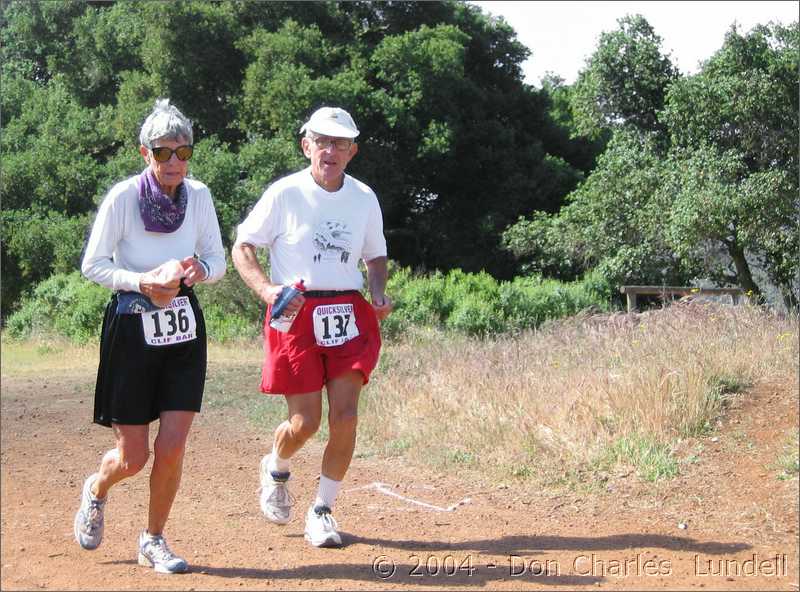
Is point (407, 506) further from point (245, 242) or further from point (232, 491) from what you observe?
point (245, 242)

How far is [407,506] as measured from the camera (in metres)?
6.54

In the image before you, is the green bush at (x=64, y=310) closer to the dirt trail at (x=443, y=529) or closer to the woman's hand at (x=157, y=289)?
the dirt trail at (x=443, y=529)

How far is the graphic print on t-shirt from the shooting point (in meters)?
5.43

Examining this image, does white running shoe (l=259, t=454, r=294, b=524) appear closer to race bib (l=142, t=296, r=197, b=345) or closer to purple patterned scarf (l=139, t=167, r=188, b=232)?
race bib (l=142, t=296, r=197, b=345)

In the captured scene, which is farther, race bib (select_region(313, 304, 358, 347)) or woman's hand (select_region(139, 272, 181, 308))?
race bib (select_region(313, 304, 358, 347))

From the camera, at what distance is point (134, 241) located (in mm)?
4840

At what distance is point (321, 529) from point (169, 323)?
4.80 feet

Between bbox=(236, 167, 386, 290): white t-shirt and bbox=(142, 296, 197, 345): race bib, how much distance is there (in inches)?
31.9

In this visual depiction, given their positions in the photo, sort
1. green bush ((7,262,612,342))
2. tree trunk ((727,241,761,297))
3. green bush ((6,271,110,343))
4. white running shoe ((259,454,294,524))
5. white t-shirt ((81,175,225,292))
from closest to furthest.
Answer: white t-shirt ((81,175,225,292)) → white running shoe ((259,454,294,524)) → green bush ((7,262,612,342)) → green bush ((6,271,110,343)) → tree trunk ((727,241,761,297))

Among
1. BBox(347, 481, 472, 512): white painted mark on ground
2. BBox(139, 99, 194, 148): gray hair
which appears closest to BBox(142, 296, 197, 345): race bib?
BBox(139, 99, 194, 148): gray hair

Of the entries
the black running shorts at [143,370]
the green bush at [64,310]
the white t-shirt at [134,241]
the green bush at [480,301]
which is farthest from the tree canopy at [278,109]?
the black running shorts at [143,370]

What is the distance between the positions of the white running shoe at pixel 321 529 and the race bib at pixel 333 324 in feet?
3.01

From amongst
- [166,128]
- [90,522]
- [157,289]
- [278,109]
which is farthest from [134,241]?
[278,109]

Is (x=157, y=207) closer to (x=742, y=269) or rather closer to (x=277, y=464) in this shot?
(x=277, y=464)
